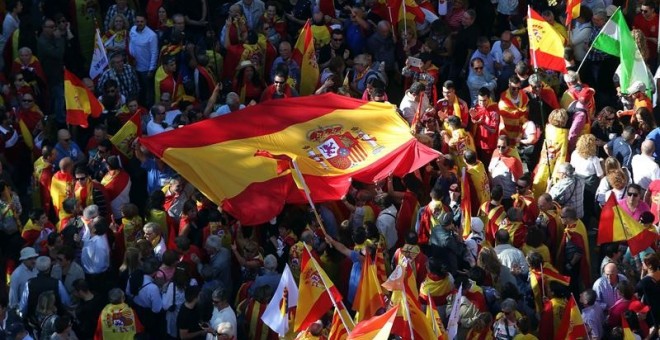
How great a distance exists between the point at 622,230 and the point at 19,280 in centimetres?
635

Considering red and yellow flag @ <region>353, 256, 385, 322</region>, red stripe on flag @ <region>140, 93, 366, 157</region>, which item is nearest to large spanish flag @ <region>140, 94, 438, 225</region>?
red stripe on flag @ <region>140, 93, 366, 157</region>

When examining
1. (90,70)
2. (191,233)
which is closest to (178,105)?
(90,70)

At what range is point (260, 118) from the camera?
2248 cm

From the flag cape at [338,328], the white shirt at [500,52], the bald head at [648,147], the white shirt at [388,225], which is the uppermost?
the flag cape at [338,328]

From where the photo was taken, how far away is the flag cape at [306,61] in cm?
2436

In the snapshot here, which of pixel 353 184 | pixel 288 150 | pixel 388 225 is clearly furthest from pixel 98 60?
pixel 388 225

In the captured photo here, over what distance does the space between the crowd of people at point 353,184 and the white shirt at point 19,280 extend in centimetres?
1

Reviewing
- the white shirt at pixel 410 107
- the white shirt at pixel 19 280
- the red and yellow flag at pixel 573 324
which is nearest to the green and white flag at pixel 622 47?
the white shirt at pixel 410 107

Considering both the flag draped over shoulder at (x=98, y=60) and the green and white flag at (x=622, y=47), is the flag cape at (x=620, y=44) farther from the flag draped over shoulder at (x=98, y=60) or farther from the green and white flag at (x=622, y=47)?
the flag draped over shoulder at (x=98, y=60)

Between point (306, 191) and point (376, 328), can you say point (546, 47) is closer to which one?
point (306, 191)

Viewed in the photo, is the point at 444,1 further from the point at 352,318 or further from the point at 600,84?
the point at 352,318

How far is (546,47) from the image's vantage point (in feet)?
77.2

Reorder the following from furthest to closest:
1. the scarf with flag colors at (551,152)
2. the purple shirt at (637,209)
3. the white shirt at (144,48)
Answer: the white shirt at (144,48), the scarf with flag colors at (551,152), the purple shirt at (637,209)

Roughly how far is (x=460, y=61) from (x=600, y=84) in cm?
185
